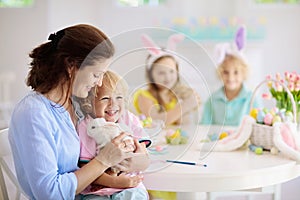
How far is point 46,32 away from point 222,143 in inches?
115

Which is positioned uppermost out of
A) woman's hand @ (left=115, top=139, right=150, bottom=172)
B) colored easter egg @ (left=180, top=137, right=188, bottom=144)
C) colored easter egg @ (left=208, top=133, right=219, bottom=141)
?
woman's hand @ (left=115, top=139, right=150, bottom=172)

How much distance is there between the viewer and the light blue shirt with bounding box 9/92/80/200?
1111 millimetres

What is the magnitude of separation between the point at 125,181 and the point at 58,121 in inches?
9.0

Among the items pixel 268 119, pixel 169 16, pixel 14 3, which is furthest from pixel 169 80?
pixel 14 3

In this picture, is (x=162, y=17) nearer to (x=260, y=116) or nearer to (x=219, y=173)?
(x=260, y=116)

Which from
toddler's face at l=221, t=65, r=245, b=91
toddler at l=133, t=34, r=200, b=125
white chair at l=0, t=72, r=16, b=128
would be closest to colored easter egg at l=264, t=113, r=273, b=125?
toddler at l=133, t=34, r=200, b=125

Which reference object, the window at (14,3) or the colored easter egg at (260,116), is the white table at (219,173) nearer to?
the colored easter egg at (260,116)

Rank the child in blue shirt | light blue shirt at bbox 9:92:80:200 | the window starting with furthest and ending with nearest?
the window
the child in blue shirt
light blue shirt at bbox 9:92:80:200

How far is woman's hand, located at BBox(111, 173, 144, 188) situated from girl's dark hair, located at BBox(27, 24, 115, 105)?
0.86 feet

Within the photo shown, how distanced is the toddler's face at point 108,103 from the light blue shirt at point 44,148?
92 millimetres

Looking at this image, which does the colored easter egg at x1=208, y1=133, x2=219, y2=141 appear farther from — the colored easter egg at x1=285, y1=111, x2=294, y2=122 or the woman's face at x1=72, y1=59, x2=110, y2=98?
the woman's face at x1=72, y1=59, x2=110, y2=98

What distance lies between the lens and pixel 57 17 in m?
4.11

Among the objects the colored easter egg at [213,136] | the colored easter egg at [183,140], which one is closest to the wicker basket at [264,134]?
the colored easter egg at [213,136]

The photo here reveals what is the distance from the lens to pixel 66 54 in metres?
1.17
